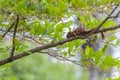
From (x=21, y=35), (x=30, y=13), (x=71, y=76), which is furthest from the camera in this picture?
(x=71, y=76)

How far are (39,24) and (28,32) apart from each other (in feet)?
0.34

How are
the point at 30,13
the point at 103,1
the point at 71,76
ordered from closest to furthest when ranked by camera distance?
the point at 30,13 → the point at 103,1 → the point at 71,76

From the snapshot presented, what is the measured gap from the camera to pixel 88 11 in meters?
1.34

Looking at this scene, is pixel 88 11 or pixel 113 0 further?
pixel 88 11

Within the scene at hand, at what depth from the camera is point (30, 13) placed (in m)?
1.17

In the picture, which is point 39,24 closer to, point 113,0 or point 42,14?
point 42,14

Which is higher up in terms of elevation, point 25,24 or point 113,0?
point 113,0

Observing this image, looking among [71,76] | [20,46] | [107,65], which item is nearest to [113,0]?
[107,65]

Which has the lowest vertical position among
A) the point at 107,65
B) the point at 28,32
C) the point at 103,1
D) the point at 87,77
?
the point at 87,77

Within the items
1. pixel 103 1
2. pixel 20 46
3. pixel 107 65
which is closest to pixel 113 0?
pixel 103 1

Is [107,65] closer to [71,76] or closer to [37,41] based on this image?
[37,41]

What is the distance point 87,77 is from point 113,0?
3816 mm

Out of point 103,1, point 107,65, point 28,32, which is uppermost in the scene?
point 103,1

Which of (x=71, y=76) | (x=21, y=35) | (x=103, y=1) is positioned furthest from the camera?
(x=71, y=76)
